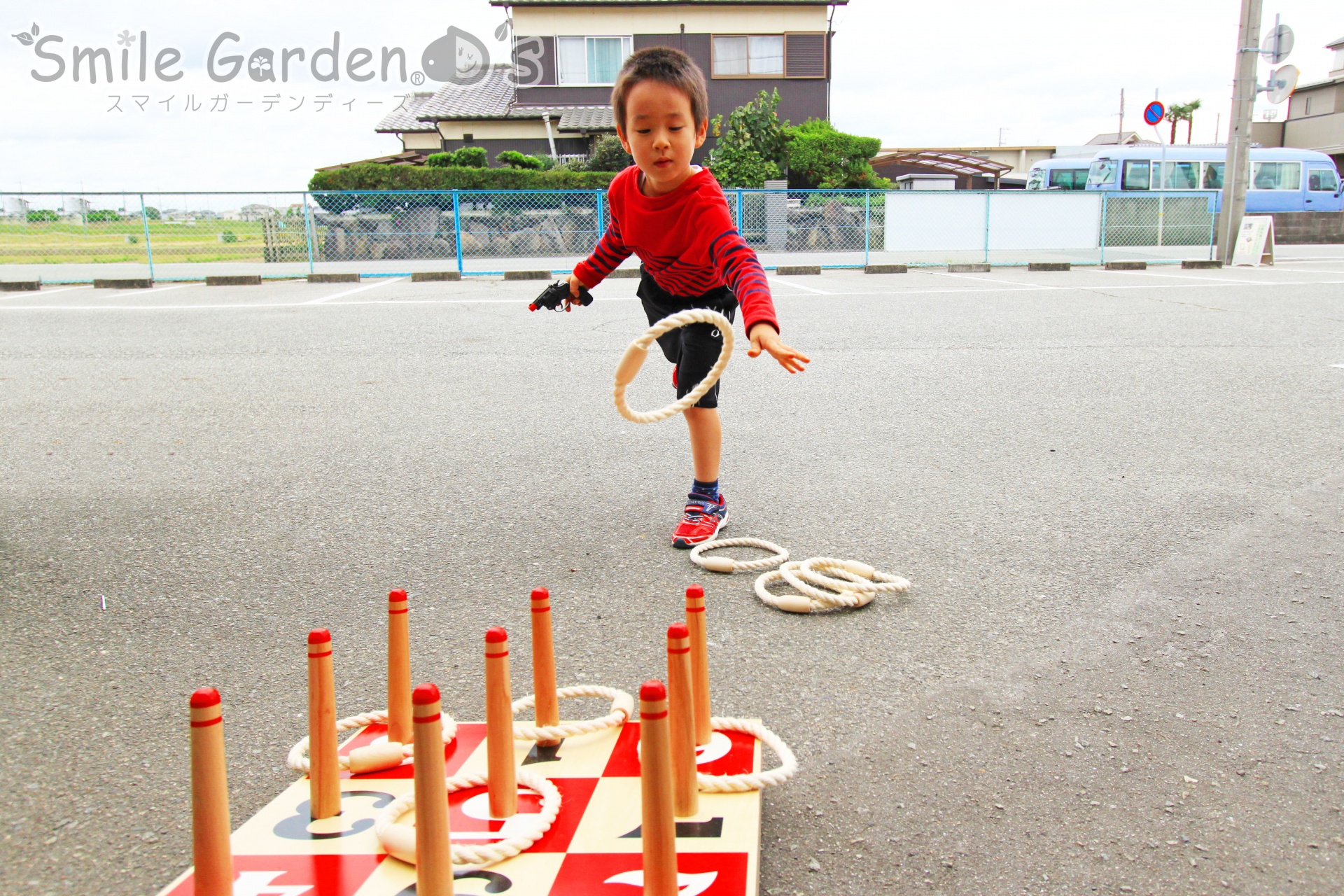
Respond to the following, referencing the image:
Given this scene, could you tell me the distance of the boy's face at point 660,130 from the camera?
2969 mm

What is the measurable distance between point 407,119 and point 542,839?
34.8m

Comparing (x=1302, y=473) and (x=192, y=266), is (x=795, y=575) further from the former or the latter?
(x=192, y=266)

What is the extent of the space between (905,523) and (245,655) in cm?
240

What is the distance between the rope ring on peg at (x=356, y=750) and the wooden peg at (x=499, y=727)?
0.88 feet

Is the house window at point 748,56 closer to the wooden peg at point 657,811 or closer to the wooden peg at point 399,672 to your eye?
the wooden peg at point 399,672

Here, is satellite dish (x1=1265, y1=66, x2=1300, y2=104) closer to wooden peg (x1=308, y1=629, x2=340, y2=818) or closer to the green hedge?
the green hedge

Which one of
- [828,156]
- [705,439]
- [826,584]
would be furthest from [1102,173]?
[826,584]

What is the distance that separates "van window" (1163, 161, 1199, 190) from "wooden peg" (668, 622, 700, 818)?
30.0 metres

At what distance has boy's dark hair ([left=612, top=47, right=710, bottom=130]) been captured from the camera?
2.97m

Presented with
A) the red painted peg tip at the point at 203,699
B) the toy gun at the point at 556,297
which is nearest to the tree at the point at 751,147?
the toy gun at the point at 556,297

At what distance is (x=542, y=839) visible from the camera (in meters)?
1.85

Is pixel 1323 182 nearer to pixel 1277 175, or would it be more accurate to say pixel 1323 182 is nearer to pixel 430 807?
pixel 1277 175

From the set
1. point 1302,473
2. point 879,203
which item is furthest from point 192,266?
point 1302,473

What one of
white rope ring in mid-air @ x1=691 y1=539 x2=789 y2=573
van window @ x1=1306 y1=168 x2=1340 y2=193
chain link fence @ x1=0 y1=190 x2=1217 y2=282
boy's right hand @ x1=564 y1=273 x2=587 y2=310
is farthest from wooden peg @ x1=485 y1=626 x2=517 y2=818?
van window @ x1=1306 y1=168 x2=1340 y2=193
